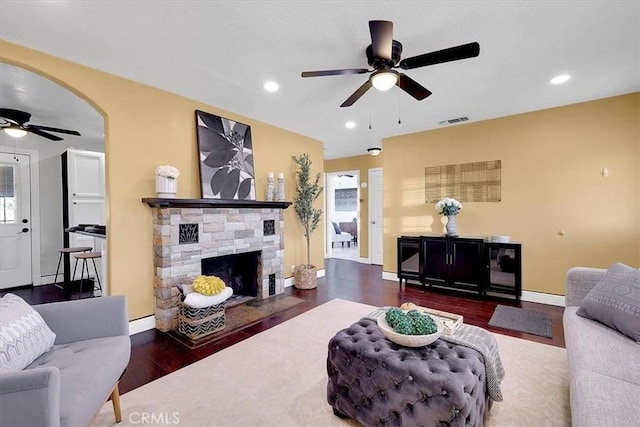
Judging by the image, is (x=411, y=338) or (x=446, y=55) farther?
(x=446, y=55)

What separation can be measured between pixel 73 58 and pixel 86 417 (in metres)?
2.99

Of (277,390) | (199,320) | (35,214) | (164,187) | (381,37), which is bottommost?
(277,390)

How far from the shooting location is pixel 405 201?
519 centimetres

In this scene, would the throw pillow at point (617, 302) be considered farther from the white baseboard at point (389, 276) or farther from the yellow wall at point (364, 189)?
the yellow wall at point (364, 189)

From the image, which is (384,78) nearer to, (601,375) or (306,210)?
(601,375)

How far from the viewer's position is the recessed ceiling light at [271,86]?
3084 millimetres

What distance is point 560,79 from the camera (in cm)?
301

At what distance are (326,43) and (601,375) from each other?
9.21 feet

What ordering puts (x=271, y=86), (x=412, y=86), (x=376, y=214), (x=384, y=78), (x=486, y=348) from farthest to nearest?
(x=376, y=214), (x=271, y=86), (x=412, y=86), (x=384, y=78), (x=486, y=348)

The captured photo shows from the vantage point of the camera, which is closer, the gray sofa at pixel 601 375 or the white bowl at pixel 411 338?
the gray sofa at pixel 601 375

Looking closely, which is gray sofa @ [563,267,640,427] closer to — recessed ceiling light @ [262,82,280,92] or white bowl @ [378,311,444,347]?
white bowl @ [378,311,444,347]

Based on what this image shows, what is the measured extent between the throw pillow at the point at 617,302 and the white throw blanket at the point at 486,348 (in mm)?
772

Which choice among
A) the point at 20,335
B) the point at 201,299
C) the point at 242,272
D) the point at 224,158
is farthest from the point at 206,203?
the point at 20,335

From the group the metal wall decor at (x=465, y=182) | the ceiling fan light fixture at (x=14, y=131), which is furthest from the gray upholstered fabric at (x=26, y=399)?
the metal wall decor at (x=465, y=182)
